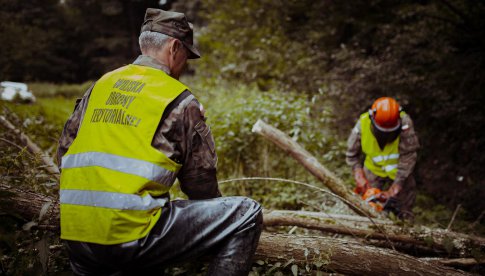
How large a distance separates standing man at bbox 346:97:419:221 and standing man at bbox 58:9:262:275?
8.49 ft

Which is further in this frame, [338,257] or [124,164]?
[338,257]

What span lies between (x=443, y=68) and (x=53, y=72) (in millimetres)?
24616

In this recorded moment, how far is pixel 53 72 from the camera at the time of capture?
78.9 feet

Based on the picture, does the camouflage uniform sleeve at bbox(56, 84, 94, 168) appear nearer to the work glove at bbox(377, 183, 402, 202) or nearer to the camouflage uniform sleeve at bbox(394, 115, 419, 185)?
the work glove at bbox(377, 183, 402, 202)

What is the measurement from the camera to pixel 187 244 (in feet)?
5.90

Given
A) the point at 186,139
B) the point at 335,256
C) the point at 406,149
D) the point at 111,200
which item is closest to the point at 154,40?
the point at 186,139

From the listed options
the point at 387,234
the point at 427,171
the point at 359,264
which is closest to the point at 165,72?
the point at 359,264

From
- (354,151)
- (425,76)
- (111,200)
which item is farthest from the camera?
(425,76)

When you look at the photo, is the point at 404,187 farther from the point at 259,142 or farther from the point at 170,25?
the point at 170,25

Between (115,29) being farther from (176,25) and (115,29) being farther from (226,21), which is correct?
(176,25)

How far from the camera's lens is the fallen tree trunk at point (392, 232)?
309cm

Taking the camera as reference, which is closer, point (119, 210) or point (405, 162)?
point (119, 210)

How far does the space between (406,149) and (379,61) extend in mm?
2681

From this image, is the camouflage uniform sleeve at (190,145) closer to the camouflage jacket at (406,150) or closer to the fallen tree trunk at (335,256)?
the fallen tree trunk at (335,256)
